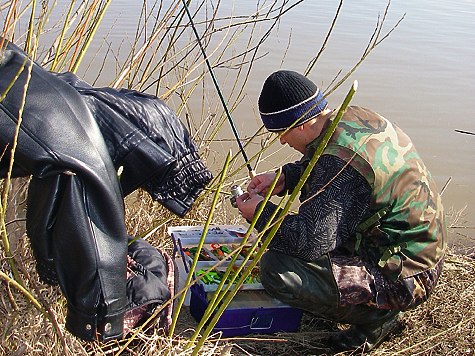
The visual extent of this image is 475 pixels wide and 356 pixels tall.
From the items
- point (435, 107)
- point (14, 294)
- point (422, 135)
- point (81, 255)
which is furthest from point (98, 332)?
point (435, 107)

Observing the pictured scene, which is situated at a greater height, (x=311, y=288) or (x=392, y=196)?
(x=392, y=196)

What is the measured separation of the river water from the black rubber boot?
5.89 feet

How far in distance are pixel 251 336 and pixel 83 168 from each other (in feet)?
4.65

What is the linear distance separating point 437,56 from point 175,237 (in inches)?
269

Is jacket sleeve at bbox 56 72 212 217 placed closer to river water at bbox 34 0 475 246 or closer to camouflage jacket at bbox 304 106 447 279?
camouflage jacket at bbox 304 106 447 279

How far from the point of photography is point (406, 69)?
26.7 feet

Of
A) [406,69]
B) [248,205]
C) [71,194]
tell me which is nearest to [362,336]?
[248,205]

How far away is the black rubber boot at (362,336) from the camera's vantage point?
2734 mm

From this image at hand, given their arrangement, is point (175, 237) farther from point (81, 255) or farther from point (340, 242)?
point (81, 255)

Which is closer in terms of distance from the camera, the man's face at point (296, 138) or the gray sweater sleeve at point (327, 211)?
the gray sweater sleeve at point (327, 211)

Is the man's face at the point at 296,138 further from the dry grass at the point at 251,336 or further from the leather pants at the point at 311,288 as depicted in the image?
the dry grass at the point at 251,336

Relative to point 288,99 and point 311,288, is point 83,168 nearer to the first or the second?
point 288,99

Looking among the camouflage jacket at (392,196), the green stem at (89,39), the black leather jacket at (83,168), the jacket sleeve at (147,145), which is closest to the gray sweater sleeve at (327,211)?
the camouflage jacket at (392,196)

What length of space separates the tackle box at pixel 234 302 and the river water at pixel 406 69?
2050mm
